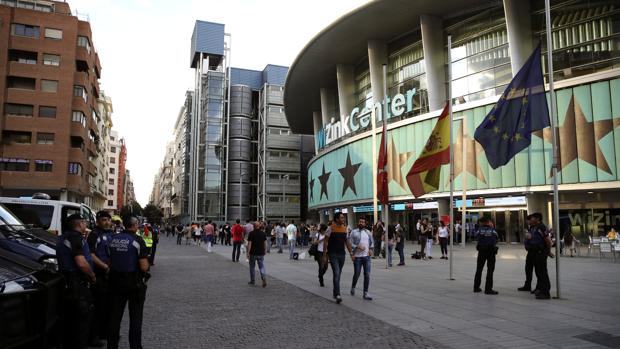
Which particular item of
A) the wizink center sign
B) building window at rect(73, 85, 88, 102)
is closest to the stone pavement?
the wizink center sign

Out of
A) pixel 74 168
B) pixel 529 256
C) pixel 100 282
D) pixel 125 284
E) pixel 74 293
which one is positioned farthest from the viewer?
pixel 74 168

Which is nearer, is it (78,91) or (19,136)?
(19,136)

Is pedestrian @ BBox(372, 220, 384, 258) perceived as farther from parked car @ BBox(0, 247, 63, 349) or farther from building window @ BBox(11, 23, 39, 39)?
building window @ BBox(11, 23, 39, 39)

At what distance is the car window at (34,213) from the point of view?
12898 mm

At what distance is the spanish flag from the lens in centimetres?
1435

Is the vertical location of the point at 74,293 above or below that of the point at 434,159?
below

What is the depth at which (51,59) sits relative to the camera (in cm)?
4628

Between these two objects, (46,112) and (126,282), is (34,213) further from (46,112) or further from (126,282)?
(46,112)

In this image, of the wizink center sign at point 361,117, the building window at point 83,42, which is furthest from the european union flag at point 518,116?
the building window at point 83,42

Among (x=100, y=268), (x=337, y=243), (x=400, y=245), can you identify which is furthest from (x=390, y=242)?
(x=100, y=268)

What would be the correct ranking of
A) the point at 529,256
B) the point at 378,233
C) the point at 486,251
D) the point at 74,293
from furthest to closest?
the point at 378,233 < the point at 486,251 < the point at 529,256 < the point at 74,293

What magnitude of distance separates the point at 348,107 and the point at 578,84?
2301cm

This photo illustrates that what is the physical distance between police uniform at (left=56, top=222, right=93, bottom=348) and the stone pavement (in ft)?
3.76

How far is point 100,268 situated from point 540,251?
877cm
